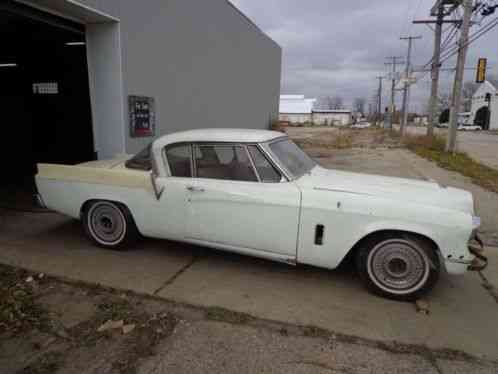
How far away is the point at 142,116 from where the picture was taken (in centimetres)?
751

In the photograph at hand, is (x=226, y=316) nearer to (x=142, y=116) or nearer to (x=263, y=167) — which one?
(x=263, y=167)

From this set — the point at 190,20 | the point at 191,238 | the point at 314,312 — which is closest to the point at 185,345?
the point at 314,312

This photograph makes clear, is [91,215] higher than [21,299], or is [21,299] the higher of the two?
[91,215]

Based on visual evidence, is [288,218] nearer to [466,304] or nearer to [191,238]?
[191,238]

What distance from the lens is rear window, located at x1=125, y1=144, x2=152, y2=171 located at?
4.16 metres

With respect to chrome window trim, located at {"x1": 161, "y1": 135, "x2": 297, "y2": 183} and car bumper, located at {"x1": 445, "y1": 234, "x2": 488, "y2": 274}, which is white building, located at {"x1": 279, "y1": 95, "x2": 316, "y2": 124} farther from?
car bumper, located at {"x1": 445, "y1": 234, "x2": 488, "y2": 274}

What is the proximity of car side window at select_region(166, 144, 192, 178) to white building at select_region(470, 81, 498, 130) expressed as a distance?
231 feet

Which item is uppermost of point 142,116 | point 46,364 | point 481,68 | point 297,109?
point 297,109

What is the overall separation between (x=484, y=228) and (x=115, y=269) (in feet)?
17.4

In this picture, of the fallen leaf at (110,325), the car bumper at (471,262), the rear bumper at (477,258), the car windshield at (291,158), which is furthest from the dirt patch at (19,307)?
the rear bumper at (477,258)

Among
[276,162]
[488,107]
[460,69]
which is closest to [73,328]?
[276,162]

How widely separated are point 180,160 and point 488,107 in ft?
245

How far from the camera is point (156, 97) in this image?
8.12 meters

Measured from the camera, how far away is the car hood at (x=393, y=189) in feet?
10.5
